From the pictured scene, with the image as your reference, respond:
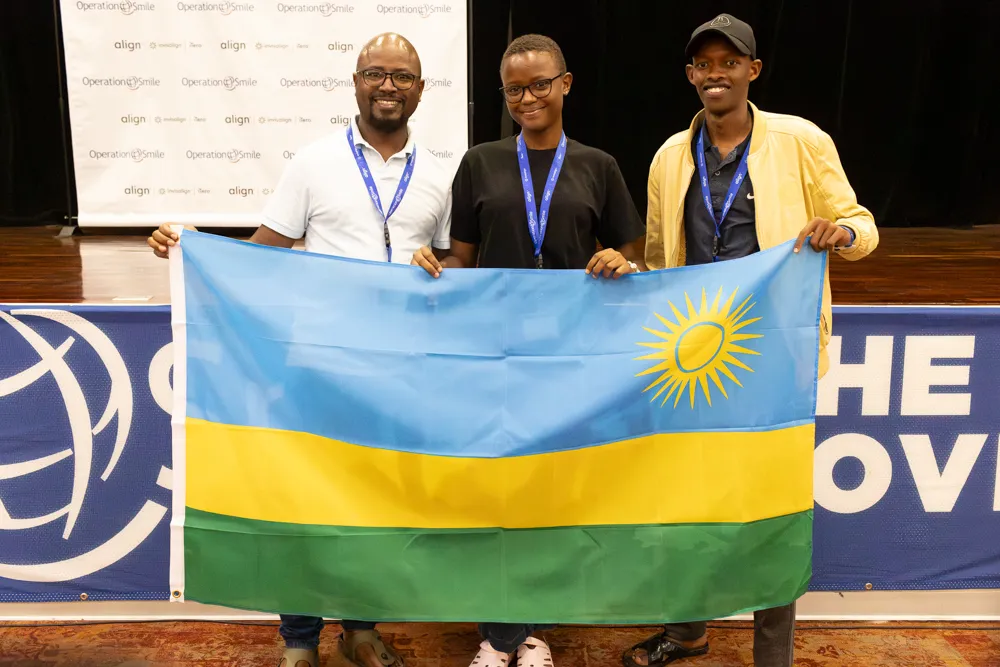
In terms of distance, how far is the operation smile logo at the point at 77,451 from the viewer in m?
2.62

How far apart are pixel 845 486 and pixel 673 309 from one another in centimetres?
101

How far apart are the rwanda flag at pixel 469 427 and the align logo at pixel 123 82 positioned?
18.3 ft

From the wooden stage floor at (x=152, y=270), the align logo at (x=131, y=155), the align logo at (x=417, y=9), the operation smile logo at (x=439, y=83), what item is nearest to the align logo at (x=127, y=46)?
the align logo at (x=131, y=155)

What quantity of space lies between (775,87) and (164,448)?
754cm

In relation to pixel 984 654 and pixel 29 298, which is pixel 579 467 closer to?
pixel 984 654

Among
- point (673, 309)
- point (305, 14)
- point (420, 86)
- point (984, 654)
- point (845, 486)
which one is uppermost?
point (305, 14)

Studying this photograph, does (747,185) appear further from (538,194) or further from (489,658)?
(489,658)

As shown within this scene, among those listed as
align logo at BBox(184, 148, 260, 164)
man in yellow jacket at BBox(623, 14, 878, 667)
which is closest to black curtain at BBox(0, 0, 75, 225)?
align logo at BBox(184, 148, 260, 164)

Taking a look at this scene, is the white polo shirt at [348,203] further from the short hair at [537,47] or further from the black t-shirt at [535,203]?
the short hair at [537,47]

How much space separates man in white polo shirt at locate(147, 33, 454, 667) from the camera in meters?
2.34

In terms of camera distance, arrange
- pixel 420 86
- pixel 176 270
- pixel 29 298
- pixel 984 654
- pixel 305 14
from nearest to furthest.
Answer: pixel 176 270 < pixel 420 86 < pixel 984 654 < pixel 29 298 < pixel 305 14

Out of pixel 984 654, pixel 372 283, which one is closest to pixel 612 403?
pixel 372 283

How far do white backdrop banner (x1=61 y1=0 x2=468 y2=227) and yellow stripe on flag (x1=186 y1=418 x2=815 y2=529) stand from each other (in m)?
4.96

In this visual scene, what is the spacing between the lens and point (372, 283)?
2.24m
